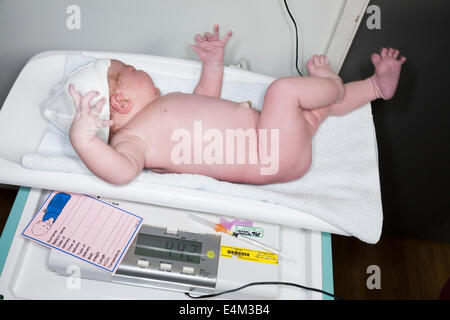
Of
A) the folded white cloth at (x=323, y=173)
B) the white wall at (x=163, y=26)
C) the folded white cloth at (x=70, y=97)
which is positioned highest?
the white wall at (x=163, y=26)

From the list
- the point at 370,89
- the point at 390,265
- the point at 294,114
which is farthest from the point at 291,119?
the point at 390,265

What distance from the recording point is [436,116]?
1202 mm

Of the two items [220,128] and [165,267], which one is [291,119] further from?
[165,267]

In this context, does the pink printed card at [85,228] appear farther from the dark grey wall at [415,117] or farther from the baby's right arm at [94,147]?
the dark grey wall at [415,117]

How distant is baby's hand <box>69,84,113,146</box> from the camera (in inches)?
31.1

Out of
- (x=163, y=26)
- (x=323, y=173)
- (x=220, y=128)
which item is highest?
(x=163, y=26)

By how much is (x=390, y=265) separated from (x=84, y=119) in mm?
1366

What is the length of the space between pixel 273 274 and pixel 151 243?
0.96ft

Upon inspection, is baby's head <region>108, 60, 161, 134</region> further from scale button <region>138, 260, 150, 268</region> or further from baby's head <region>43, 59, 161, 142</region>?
scale button <region>138, 260, 150, 268</region>

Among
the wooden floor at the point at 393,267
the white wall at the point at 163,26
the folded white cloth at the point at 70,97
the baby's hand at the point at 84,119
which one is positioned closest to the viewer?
the baby's hand at the point at 84,119

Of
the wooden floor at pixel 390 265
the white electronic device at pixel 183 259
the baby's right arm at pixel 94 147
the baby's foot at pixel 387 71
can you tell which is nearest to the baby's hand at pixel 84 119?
the baby's right arm at pixel 94 147

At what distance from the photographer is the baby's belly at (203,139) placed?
0.98 meters

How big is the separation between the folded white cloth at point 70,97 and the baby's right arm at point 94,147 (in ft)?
0.38

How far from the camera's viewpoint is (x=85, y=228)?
2.95 feet
